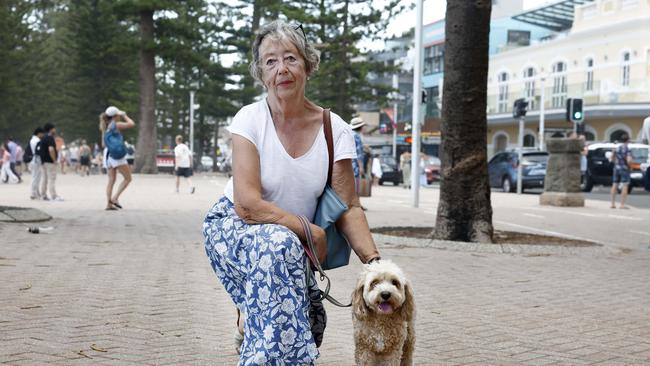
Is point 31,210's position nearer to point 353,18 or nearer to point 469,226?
point 469,226

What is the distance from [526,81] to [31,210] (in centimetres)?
4540

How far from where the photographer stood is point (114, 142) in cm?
1470

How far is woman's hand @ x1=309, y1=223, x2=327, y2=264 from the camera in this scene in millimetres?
3215

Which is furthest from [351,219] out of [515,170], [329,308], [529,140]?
[529,140]

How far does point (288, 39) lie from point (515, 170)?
27353 millimetres

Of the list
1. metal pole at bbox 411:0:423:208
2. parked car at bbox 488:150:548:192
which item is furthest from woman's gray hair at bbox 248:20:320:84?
parked car at bbox 488:150:548:192

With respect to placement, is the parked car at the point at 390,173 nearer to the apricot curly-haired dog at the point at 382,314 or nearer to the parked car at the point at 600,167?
the parked car at the point at 600,167

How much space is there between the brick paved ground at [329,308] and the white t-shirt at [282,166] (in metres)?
1.22

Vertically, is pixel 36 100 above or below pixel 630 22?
below

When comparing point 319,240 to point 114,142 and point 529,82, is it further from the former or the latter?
point 529,82

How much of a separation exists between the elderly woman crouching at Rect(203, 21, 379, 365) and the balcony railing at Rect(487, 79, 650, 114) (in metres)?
40.3

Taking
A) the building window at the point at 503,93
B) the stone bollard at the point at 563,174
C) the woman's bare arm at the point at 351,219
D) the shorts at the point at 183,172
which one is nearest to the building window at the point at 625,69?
the building window at the point at 503,93

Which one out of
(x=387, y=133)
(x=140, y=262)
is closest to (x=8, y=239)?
(x=140, y=262)

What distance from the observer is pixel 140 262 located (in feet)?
26.0
